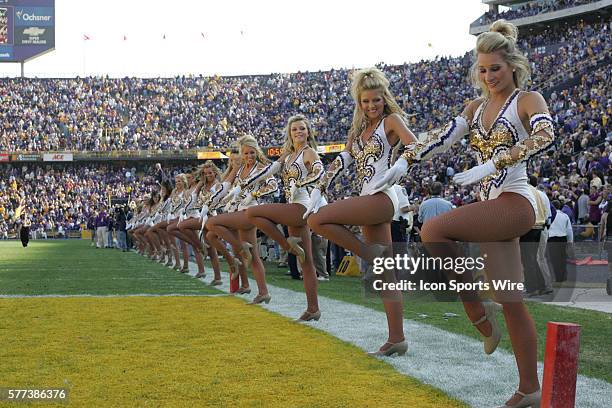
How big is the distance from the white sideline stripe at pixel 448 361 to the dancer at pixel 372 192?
0.39 m

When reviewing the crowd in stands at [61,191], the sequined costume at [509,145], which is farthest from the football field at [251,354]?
the crowd in stands at [61,191]

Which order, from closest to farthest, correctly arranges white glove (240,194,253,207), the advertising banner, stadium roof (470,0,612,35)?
white glove (240,194,253,207) < stadium roof (470,0,612,35) < the advertising banner

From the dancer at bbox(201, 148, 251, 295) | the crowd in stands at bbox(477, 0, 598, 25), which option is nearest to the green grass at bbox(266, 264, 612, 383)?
the dancer at bbox(201, 148, 251, 295)

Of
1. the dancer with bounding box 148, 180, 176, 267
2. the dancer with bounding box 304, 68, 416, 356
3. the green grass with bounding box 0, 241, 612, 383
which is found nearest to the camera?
the dancer with bounding box 304, 68, 416, 356

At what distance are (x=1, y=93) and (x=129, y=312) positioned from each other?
54.8 meters

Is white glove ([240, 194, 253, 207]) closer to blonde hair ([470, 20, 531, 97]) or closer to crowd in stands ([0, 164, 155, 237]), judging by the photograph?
blonde hair ([470, 20, 531, 97])

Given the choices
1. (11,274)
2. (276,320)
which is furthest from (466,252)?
(11,274)

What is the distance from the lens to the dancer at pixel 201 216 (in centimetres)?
1330

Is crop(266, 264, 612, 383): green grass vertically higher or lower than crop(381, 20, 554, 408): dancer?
lower

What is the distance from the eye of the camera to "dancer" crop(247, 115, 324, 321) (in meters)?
7.84

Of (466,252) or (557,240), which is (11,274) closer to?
(557,240)

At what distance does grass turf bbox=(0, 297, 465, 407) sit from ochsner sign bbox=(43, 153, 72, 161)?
4805 cm

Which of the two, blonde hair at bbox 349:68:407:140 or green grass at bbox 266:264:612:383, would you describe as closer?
green grass at bbox 266:264:612:383

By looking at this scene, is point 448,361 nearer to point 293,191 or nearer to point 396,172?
point 396,172
